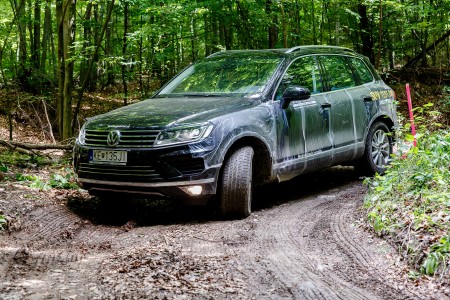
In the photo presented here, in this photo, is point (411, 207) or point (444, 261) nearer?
point (444, 261)

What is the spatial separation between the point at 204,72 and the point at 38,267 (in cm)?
361

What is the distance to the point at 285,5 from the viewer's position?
14.4 meters

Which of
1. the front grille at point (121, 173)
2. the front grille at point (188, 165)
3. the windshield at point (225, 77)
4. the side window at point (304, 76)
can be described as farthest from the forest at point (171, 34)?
the front grille at point (188, 165)

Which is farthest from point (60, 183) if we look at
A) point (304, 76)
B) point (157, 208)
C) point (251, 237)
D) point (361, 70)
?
point (361, 70)

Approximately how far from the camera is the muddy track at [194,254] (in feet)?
11.3

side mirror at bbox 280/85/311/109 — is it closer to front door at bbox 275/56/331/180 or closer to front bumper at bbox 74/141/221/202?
front door at bbox 275/56/331/180

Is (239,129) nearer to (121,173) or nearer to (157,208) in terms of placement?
(121,173)

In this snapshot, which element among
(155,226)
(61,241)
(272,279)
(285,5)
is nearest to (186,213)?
(155,226)

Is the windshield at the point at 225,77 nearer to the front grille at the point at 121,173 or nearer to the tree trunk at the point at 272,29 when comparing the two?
the front grille at the point at 121,173

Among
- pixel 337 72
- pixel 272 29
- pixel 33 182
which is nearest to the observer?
pixel 33 182

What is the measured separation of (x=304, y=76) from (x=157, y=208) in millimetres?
2584

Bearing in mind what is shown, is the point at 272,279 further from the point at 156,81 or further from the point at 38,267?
the point at 156,81

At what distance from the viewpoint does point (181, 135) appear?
5172 millimetres

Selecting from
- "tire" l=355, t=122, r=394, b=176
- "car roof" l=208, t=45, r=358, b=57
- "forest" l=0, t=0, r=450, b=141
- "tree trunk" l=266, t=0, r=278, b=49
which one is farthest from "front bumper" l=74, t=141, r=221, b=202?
"tree trunk" l=266, t=0, r=278, b=49
